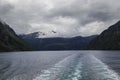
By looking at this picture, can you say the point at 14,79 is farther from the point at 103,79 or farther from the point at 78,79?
the point at 103,79

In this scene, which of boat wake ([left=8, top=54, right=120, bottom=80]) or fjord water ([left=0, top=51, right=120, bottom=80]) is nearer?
boat wake ([left=8, top=54, right=120, bottom=80])

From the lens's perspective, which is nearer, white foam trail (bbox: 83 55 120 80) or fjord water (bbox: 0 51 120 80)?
white foam trail (bbox: 83 55 120 80)

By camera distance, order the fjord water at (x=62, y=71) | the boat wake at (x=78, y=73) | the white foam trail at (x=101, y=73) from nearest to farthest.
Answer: the boat wake at (x=78, y=73) < the white foam trail at (x=101, y=73) < the fjord water at (x=62, y=71)

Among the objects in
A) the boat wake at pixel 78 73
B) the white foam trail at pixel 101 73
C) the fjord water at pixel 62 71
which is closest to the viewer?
the boat wake at pixel 78 73

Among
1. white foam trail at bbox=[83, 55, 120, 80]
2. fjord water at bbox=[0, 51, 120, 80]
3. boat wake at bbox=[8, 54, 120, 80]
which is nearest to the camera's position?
boat wake at bbox=[8, 54, 120, 80]

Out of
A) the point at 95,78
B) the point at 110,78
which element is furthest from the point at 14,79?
the point at 110,78

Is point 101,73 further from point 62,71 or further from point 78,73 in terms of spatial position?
point 62,71

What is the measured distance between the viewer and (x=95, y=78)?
4253 cm

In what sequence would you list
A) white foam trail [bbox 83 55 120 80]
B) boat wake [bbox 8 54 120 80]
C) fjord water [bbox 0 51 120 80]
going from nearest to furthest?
boat wake [bbox 8 54 120 80] < white foam trail [bbox 83 55 120 80] < fjord water [bbox 0 51 120 80]

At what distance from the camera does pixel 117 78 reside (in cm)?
4181

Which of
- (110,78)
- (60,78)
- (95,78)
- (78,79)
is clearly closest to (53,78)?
(60,78)

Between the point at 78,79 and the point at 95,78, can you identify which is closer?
the point at 78,79

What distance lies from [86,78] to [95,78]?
6.66ft

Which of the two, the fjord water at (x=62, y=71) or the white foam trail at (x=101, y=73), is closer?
the white foam trail at (x=101, y=73)
